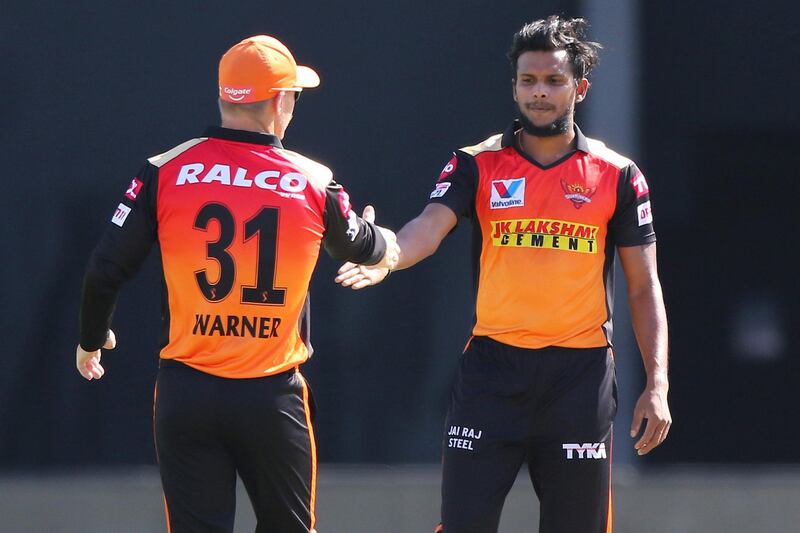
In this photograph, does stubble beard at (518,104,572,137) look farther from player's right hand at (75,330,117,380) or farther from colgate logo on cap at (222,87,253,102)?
player's right hand at (75,330,117,380)

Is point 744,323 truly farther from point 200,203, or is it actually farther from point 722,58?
point 200,203

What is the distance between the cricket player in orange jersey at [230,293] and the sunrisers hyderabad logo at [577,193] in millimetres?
781

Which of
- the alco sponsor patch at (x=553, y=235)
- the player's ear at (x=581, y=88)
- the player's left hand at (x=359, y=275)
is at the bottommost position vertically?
the player's left hand at (x=359, y=275)

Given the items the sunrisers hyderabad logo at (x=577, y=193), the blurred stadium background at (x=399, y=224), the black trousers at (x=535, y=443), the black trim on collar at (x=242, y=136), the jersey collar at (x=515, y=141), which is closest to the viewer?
the black trim on collar at (x=242, y=136)

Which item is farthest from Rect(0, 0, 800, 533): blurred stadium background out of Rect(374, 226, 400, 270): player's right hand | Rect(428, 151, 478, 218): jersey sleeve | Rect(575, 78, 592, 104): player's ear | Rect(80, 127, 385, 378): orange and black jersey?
Rect(80, 127, 385, 378): orange and black jersey

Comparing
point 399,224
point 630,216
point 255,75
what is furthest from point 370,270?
point 399,224

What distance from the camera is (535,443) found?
4.01 meters

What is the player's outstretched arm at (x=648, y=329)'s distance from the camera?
4094 mm

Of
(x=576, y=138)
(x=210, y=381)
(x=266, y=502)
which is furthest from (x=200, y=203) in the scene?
(x=576, y=138)

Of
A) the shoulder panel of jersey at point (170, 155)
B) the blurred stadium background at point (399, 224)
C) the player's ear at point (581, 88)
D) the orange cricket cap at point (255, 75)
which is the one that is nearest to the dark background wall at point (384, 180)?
the blurred stadium background at point (399, 224)

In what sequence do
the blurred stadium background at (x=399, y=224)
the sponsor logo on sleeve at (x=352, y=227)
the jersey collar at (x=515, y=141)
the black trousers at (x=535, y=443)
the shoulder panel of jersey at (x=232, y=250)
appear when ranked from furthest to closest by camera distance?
the blurred stadium background at (x=399, y=224) < the jersey collar at (x=515, y=141) < the black trousers at (x=535, y=443) < the sponsor logo on sleeve at (x=352, y=227) < the shoulder panel of jersey at (x=232, y=250)

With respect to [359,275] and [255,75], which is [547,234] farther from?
[255,75]

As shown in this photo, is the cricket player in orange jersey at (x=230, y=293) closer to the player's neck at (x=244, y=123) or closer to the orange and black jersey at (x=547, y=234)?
the player's neck at (x=244, y=123)

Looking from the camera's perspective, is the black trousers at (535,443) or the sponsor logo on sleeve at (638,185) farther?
the sponsor logo on sleeve at (638,185)
